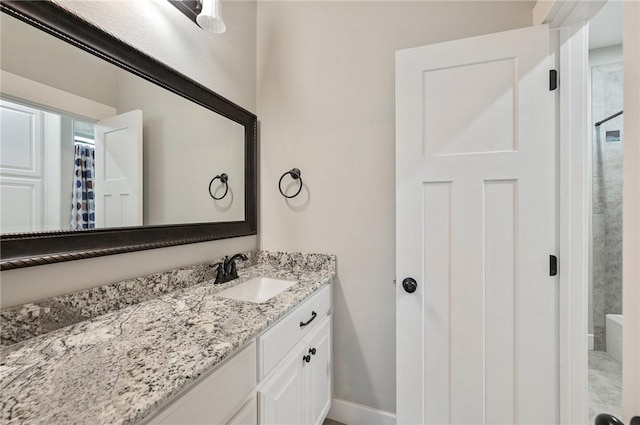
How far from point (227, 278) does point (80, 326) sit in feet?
2.01

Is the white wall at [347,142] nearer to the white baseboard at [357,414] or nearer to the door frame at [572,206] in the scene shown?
the white baseboard at [357,414]

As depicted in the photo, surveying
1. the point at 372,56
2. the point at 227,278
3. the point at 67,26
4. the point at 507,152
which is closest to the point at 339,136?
the point at 372,56

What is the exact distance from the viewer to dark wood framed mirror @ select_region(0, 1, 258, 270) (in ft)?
2.54

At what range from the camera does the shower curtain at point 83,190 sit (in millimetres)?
911

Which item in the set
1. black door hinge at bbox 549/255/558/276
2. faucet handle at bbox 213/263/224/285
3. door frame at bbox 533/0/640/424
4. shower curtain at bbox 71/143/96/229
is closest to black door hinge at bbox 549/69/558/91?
door frame at bbox 533/0/640/424

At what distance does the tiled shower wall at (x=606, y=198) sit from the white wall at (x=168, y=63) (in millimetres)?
2793

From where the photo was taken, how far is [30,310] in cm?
78

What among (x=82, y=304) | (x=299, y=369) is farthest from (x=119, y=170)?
(x=299, y=369)

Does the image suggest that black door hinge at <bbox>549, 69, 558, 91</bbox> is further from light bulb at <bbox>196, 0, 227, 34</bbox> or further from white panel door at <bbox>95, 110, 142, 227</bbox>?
white panel door at <bbox>95, 110, 142, 227</bbox>

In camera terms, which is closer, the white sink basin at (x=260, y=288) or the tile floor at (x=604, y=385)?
the white sink basin at (x=260, y=288)

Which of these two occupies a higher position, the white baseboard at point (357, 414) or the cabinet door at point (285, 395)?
the cabinet door at point (285, 395)

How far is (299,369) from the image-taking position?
119 centimetres

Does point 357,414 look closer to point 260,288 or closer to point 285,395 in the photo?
point 285,395

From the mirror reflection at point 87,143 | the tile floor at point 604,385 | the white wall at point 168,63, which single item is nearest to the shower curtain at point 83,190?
the mirror reflection at point 87,143
